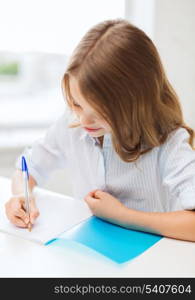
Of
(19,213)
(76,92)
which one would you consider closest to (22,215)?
(19,213)

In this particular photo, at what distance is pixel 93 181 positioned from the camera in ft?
3.79

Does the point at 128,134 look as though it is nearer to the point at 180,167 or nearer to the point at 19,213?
the point at 180,167

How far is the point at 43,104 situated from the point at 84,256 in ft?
4.48

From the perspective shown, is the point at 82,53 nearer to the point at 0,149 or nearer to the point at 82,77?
the point at 82,77

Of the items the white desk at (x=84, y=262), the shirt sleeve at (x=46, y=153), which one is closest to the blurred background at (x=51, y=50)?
the shirt sleeve at (x=46, y=153)

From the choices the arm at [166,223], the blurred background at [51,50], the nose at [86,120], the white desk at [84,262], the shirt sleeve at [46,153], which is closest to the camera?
the white desk at [84,262]

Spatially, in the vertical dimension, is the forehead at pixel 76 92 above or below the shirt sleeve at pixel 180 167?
above

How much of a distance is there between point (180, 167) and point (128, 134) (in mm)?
148

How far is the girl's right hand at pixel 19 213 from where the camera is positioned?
851 mm

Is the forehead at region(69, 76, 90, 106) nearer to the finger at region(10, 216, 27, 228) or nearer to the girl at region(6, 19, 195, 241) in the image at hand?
the girl at region(6, 19, 195, 241)

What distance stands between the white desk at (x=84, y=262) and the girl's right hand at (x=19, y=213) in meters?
0.07

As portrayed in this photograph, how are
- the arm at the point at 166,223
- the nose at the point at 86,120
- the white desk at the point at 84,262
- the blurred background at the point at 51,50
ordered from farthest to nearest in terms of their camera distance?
the blurred background at the point at 51,50
the nose at the point at 86,120
the arm at the point at 166,223
the white desk at the point at 84,262

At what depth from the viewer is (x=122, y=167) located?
41.4 inches

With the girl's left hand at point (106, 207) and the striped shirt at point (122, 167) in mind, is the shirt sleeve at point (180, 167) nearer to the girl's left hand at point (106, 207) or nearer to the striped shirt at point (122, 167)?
the striped shirt at point (122, 167)
